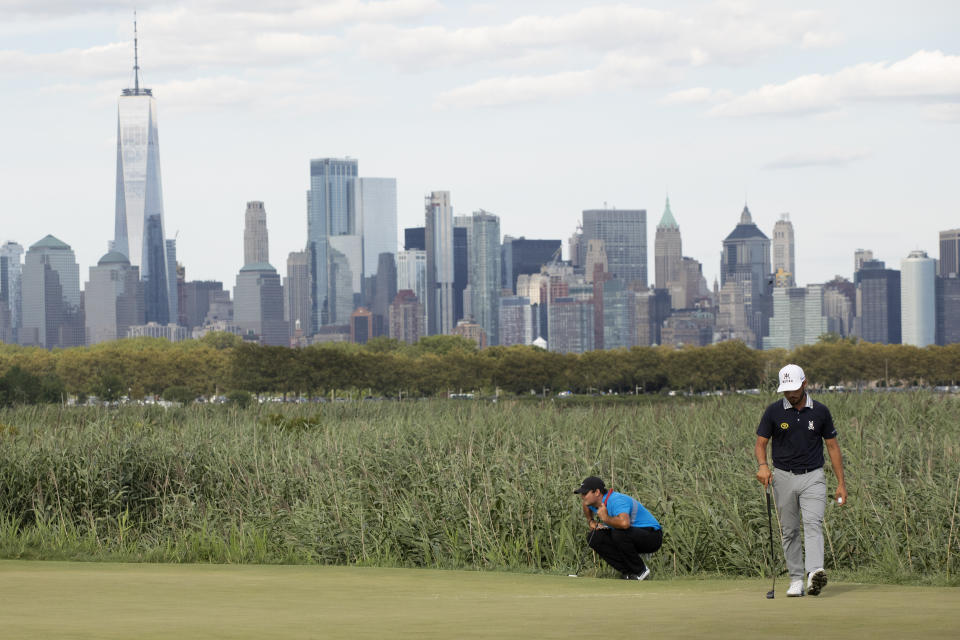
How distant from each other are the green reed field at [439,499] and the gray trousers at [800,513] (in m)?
2.48

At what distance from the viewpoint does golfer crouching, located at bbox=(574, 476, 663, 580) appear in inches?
509

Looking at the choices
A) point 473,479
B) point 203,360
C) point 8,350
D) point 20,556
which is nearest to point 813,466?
point 473,479

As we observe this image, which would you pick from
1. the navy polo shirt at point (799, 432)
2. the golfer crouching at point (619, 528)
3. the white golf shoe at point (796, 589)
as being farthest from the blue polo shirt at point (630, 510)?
the navy polo shirt at point (799, 432)

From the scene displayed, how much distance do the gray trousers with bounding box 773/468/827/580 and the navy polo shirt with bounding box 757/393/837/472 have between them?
11 cm

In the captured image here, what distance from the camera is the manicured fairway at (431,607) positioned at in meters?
8.47

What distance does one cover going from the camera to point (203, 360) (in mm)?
129375

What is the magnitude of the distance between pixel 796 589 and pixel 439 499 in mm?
6797

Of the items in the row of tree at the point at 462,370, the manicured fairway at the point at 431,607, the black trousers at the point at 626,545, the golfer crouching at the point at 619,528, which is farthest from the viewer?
the row of tree at the point at 462,370

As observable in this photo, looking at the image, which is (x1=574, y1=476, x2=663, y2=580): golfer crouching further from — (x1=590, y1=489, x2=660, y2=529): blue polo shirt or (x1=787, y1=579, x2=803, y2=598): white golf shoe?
(x1=787, y1=579, x2=803, y2=598): white golf shoe

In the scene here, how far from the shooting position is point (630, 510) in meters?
13.2

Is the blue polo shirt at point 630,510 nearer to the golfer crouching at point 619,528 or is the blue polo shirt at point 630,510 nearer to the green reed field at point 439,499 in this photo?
the golfer crouching at point 619,528

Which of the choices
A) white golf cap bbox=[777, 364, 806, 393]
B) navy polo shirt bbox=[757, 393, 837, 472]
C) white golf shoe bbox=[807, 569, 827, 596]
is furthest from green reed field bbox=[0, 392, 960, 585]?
white golf cap bbox=[777, 364, 806, 393]

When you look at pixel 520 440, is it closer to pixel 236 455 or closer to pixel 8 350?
pixel 236 455

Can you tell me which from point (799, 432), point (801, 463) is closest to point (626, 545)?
point (801, 463)
